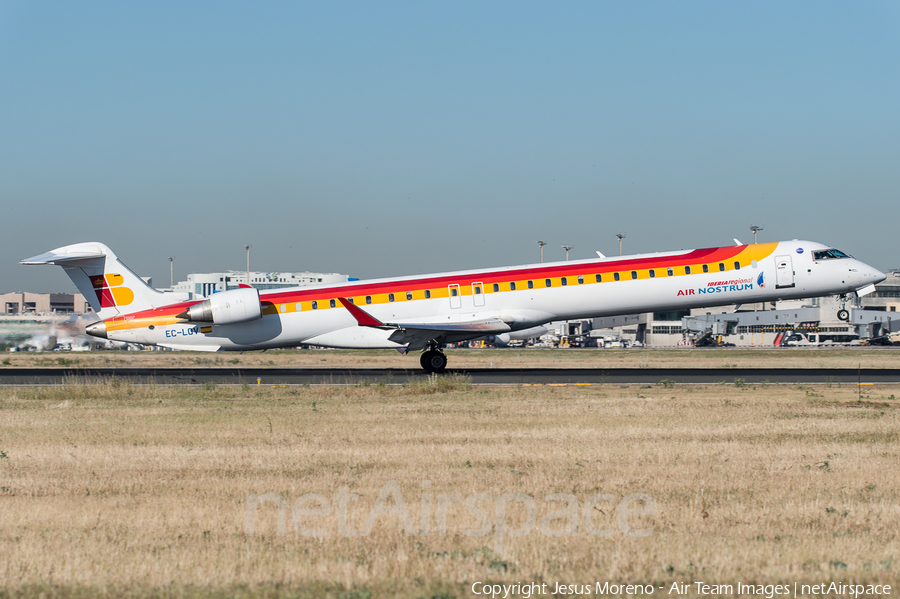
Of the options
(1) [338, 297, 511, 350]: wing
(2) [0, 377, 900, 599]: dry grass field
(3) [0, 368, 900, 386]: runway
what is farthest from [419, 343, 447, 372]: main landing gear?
(2) [0, 377, 900, 599]: dry grass field

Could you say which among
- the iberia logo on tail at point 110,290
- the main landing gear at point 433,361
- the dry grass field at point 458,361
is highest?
the iberia logo on tail at point 110,290

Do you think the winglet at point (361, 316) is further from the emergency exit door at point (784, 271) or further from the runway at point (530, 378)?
the emergency exit door at point (784, 271)

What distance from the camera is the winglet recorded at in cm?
2980

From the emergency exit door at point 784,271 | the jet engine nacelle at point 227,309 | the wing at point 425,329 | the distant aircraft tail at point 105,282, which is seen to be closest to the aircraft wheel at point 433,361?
the wing at point 425,329

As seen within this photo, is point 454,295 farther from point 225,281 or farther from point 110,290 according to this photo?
point 225,281

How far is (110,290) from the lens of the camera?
31.3 m

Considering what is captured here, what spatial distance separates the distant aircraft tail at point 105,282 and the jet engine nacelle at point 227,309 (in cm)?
232

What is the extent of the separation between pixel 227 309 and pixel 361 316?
5.16 meters

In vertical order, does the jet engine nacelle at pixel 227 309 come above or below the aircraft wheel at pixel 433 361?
above

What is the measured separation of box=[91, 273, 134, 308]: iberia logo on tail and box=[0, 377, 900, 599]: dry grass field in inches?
494

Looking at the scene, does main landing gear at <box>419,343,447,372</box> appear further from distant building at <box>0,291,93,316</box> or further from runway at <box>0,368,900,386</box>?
distant building at <box>0,291,93,316</box>

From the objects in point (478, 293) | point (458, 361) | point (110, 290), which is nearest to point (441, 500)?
point (478, 293)

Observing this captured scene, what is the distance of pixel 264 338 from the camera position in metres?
31.4

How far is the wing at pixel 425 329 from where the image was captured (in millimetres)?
29969
